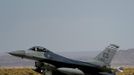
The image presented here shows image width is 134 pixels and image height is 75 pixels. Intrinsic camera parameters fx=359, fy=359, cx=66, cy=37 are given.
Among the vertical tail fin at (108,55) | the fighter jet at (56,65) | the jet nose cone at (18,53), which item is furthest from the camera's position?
the vertical tail fin at (108,55)

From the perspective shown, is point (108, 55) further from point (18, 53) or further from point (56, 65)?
point (18, 53)

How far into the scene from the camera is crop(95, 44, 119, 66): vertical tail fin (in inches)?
1796

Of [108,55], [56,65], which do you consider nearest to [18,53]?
[56,65]

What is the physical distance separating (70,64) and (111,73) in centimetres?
477

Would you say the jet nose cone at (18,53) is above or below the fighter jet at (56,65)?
above

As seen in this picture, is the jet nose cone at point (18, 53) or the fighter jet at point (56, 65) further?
the jet nose cone at point (18, 53)

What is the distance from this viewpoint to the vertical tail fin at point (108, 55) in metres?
45.6

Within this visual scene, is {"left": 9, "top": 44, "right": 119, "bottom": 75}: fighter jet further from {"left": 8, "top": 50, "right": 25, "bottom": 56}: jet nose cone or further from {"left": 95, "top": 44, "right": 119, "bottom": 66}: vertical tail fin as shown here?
{"left": 95, "top": 44, "right": 119, "bottom": 66}: vertical tail fin

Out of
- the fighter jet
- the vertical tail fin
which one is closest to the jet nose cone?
the fighter jet

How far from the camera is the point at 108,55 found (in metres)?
46.2

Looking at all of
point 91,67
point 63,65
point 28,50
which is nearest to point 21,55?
point 28,50

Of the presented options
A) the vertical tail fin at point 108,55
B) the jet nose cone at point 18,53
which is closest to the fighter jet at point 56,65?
the jet nose cone at point 18,53

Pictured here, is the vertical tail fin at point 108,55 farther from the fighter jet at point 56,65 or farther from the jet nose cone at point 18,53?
the jet nose cone at point 18,53

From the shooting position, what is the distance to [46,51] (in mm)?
39938
